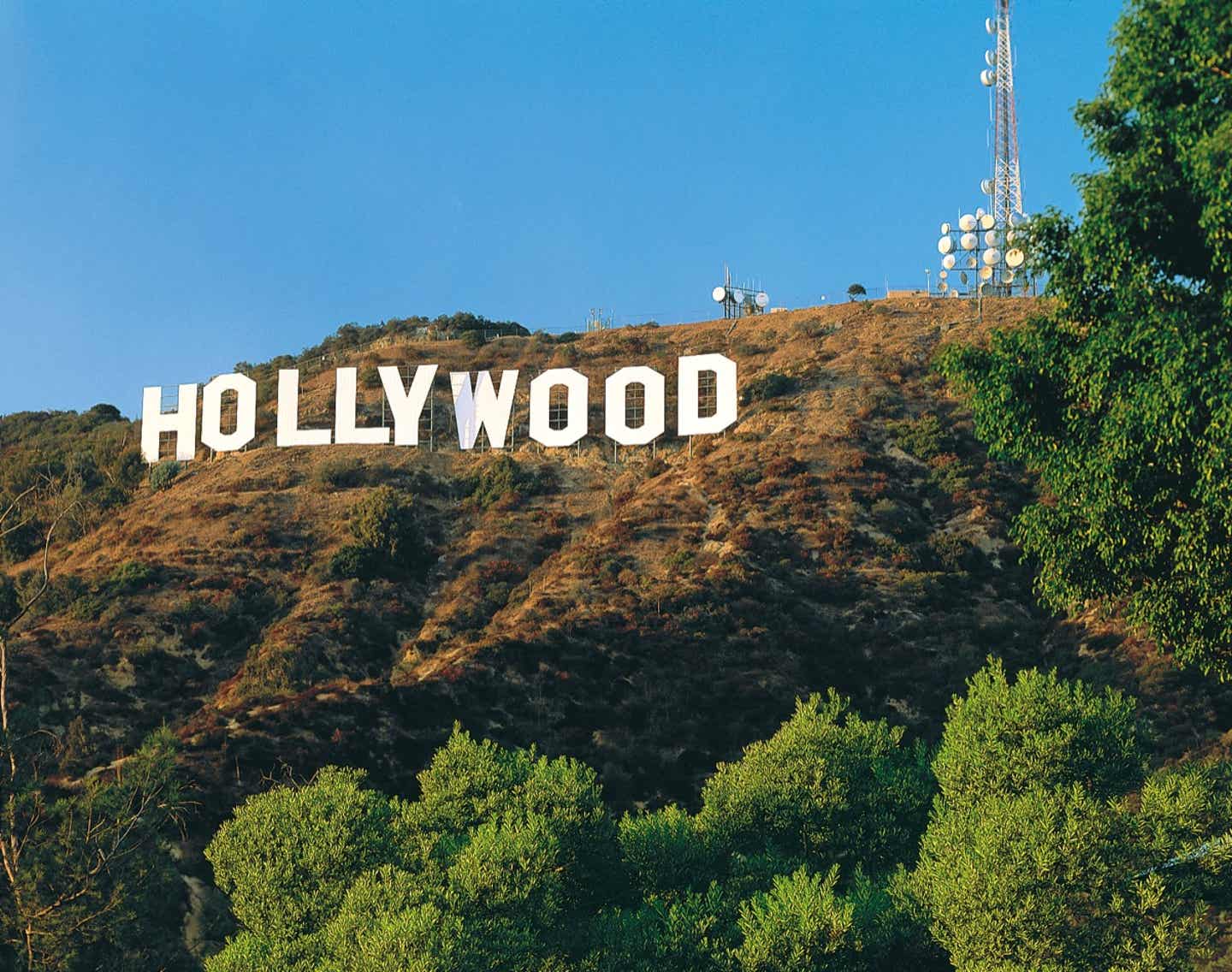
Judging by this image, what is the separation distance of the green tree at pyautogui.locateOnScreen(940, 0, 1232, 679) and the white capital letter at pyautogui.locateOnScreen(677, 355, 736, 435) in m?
53.1

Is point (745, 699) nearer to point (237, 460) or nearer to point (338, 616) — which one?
point (338, 616)

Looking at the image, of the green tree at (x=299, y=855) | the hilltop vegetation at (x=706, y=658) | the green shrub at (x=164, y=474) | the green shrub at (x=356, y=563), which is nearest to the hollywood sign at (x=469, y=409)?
the green shrub at (x=164, y=474)

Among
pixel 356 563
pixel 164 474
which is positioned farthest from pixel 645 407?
pixel 164 474

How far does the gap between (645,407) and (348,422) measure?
59.8 ft

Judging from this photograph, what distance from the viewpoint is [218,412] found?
88.2 metres

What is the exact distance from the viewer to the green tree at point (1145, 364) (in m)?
24.2

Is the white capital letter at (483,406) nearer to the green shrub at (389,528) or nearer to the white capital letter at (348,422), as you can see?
the white capital letter at (348,422)

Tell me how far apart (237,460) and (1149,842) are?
71535mm

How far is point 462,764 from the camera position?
117 ft

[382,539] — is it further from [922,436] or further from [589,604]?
[922,436]

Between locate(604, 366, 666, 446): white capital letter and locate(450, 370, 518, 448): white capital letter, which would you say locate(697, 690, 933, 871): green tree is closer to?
locate(604, 366, 666, 446): white capital letter

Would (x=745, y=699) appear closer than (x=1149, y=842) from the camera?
No

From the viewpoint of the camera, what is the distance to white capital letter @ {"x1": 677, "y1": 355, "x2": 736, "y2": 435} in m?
81.2

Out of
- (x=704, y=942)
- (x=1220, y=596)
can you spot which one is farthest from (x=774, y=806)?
(x=1220, y=596)
